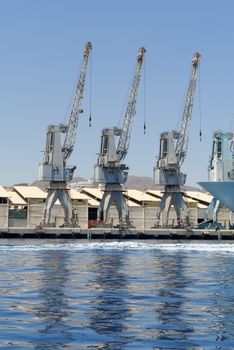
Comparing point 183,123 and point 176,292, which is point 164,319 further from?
point 183,123

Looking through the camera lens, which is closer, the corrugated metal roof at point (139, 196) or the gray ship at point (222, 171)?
the gray ship at point (222, 171)

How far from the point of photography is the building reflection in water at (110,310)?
812 inches

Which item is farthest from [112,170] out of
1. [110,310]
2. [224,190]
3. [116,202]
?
[110,310]

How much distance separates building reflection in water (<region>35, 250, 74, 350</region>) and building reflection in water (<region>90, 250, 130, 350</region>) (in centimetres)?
112

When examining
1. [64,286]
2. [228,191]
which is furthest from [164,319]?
[228,191]

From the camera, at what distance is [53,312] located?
25.1 m

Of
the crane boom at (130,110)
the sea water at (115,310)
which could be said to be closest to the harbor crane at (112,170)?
the crane boom at (130,110)

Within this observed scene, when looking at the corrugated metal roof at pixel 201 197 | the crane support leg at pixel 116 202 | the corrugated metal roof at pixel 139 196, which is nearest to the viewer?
the crane support leg at pixel 116 202

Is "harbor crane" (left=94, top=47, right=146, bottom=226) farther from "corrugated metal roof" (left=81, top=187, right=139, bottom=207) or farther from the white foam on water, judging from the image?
the white foam on water

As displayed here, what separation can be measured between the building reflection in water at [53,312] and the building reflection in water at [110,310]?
112cm

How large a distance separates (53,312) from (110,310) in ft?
7.78

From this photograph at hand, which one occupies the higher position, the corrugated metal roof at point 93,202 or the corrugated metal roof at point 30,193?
the corrugated metal roof at point 30,193

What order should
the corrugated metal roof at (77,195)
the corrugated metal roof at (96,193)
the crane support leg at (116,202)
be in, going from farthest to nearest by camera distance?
the corrugated metal roof at (96,193)
the corrugated metal roof at (77,195)
the crane support leg at (116,202)

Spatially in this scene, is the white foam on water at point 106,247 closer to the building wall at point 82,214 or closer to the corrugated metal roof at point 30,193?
the building wall at point 82,214
